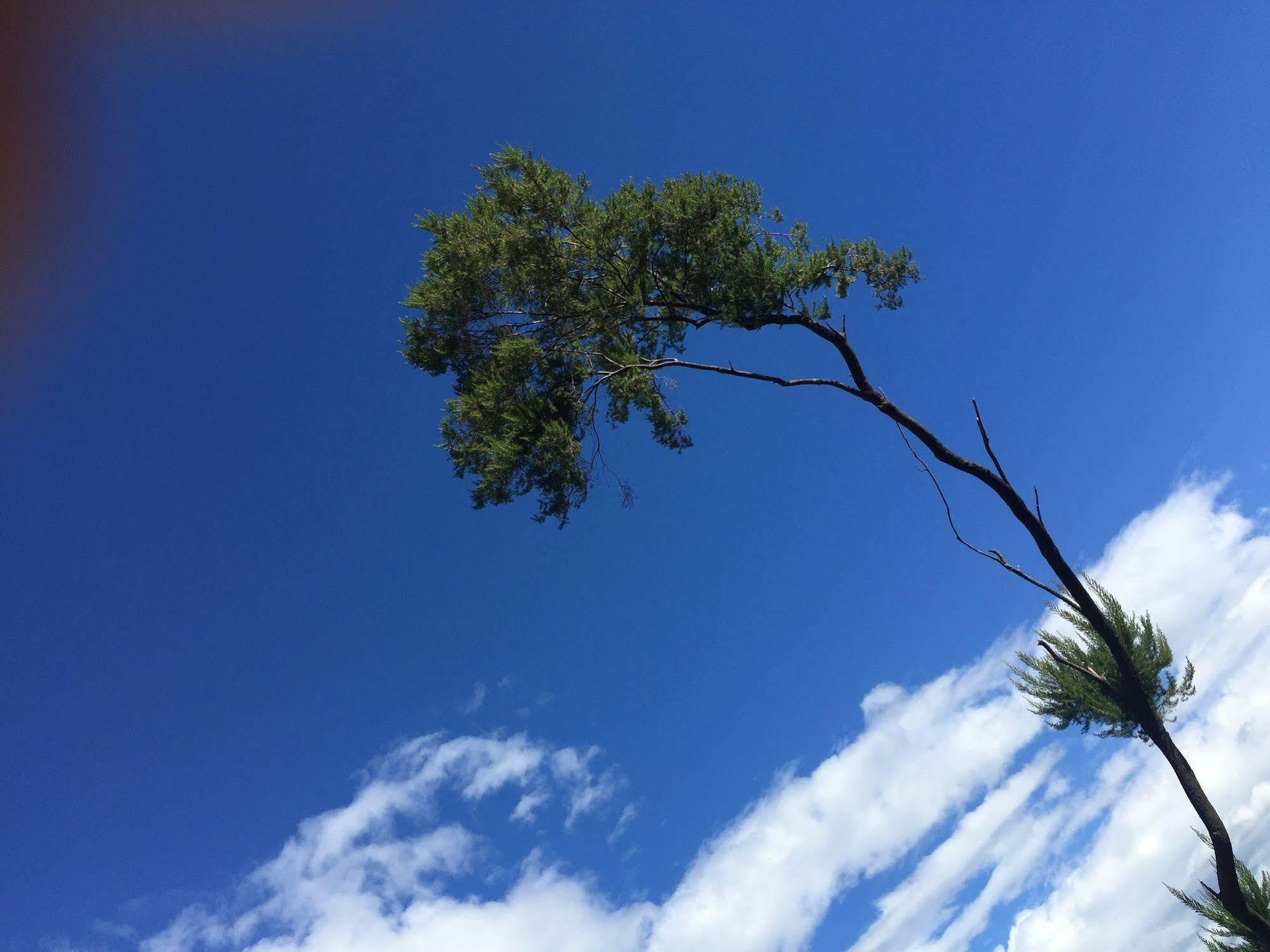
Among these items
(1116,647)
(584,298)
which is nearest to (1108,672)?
(1116,647)

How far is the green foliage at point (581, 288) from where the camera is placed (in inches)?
427

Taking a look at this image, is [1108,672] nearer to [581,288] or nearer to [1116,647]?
[1116,647]

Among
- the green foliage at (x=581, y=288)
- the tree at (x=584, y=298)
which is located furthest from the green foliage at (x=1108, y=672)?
the green foliage at (x=581, y=288)

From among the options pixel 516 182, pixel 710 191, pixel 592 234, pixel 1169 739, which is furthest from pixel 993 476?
pixel 516 182

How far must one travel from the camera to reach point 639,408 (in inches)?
450

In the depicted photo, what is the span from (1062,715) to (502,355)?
13.2 m

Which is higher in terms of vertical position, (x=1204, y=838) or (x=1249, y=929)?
(x=1204, y=838)

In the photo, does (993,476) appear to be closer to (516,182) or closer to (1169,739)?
(1169,739)

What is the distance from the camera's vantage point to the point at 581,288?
11.5 meters

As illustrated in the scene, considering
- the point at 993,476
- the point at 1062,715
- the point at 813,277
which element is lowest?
the point at 1062,715

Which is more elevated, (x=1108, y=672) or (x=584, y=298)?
(x=584, y=298)

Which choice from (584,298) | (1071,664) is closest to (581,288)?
(584,298)

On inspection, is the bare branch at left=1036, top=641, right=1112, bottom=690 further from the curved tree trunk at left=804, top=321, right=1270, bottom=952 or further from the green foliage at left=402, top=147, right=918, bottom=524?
the green foliage at left=402, top=147, right=918, bottom=524

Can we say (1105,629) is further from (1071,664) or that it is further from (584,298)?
(584,298)
